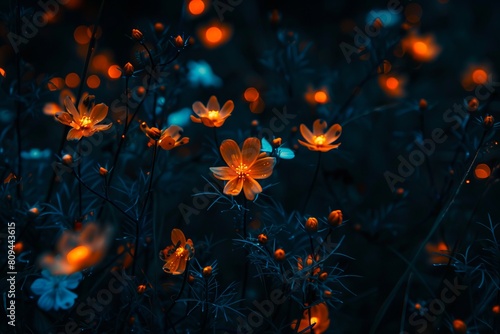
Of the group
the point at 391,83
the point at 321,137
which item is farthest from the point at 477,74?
the point at 321,137

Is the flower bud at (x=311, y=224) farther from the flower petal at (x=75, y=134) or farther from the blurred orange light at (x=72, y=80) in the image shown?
the blurred orange light at (x=72, y=80)

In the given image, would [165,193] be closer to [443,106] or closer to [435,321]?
[435,321]

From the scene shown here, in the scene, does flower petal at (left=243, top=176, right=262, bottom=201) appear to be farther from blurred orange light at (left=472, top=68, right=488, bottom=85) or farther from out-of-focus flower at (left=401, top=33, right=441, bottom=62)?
blurred orange light at (left=472, top=68, right=488, bottom=85)

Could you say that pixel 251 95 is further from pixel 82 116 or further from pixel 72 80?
pixel 82 116

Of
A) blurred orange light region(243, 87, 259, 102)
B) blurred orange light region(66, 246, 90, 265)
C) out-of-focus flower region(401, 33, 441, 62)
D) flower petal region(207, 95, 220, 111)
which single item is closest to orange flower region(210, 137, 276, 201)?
flower petal region(207, 95, 220, 111)

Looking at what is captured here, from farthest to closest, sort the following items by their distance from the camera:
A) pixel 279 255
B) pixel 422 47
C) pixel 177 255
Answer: pixel 422 47 < pixel 177 255 < pixel 279 255

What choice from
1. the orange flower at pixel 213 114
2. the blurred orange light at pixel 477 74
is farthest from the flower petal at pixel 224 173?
the blurred orange light at pixel 477 74
